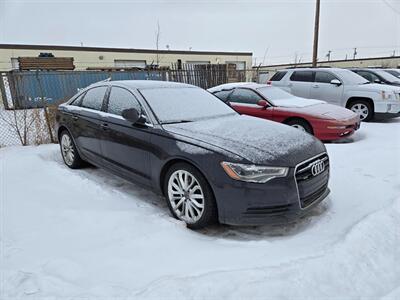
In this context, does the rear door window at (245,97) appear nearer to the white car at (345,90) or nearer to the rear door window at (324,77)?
the white car at (345,90)

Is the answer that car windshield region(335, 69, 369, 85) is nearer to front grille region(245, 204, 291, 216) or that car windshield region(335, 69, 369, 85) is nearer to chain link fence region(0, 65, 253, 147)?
chain link fence region(0, 65, 253, 147)

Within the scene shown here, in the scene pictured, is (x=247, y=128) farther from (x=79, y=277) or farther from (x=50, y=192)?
(x=50, y=192)

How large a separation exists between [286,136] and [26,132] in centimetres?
551

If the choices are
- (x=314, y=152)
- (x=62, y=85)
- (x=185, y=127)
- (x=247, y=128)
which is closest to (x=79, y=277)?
(x=185, y=127)

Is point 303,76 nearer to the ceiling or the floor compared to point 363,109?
nearer to the ceiling

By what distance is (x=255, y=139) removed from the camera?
127 inches

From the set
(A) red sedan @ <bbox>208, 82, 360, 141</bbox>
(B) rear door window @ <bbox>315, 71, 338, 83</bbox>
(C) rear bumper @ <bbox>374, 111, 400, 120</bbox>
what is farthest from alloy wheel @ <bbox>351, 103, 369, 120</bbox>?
(A) red sedan @ <bbox>208, 82, 360, 141</bbox>

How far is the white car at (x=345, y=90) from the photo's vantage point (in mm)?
8695

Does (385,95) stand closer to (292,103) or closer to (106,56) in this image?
(292,103)

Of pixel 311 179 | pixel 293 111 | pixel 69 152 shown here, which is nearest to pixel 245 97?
pixel 293 111

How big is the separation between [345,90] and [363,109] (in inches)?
29.1

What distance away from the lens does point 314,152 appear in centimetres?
328

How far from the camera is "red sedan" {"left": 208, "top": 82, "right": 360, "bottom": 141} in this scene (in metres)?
6.42

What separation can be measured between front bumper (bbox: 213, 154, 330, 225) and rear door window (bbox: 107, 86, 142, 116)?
64.8 inches
